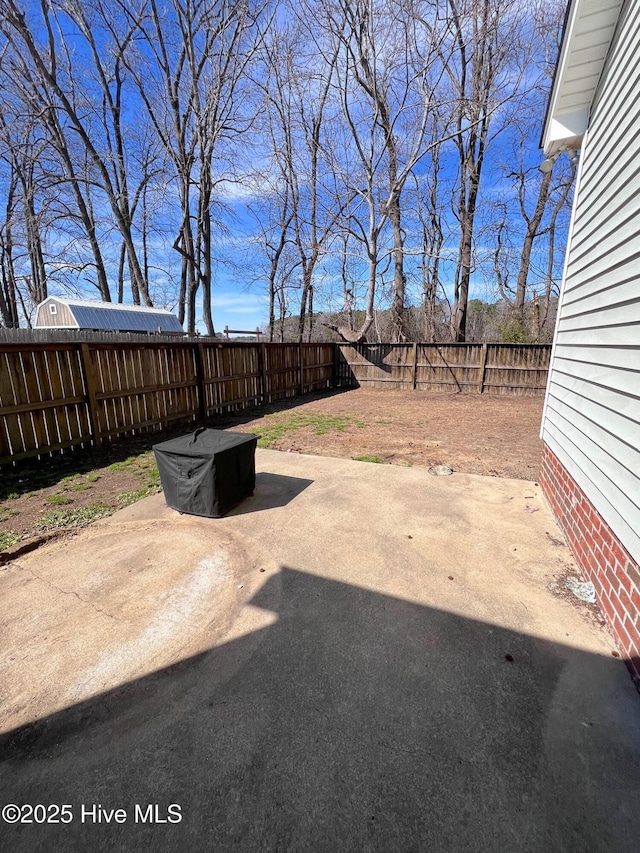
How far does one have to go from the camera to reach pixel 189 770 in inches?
54.3

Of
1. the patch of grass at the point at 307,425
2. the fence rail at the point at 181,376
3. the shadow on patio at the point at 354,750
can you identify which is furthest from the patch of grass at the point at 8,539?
the patch of grass at the point at 307,425

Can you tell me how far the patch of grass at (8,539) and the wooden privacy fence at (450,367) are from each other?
11.5 metres

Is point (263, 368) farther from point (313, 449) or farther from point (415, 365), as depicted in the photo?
point (415, 365)

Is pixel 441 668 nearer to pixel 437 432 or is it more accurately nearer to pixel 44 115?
pixel 437 432

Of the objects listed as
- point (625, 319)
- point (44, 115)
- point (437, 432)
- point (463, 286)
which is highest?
point (44, 115)

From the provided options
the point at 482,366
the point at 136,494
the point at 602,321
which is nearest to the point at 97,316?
the point at 136,494

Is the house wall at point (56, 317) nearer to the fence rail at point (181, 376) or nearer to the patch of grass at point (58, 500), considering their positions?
the fence rail at point (181, 376)

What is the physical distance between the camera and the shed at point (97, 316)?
16.2m

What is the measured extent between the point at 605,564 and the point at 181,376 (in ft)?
22.8

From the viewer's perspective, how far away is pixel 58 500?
382cm

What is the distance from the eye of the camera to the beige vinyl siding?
2.09 m

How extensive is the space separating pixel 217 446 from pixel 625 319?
3116 mm

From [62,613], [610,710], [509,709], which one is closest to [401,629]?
[509,709]

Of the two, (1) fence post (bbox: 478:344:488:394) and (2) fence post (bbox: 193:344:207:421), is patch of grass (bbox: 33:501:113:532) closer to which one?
(2) fence post (bbox: 193:344:207:421)
